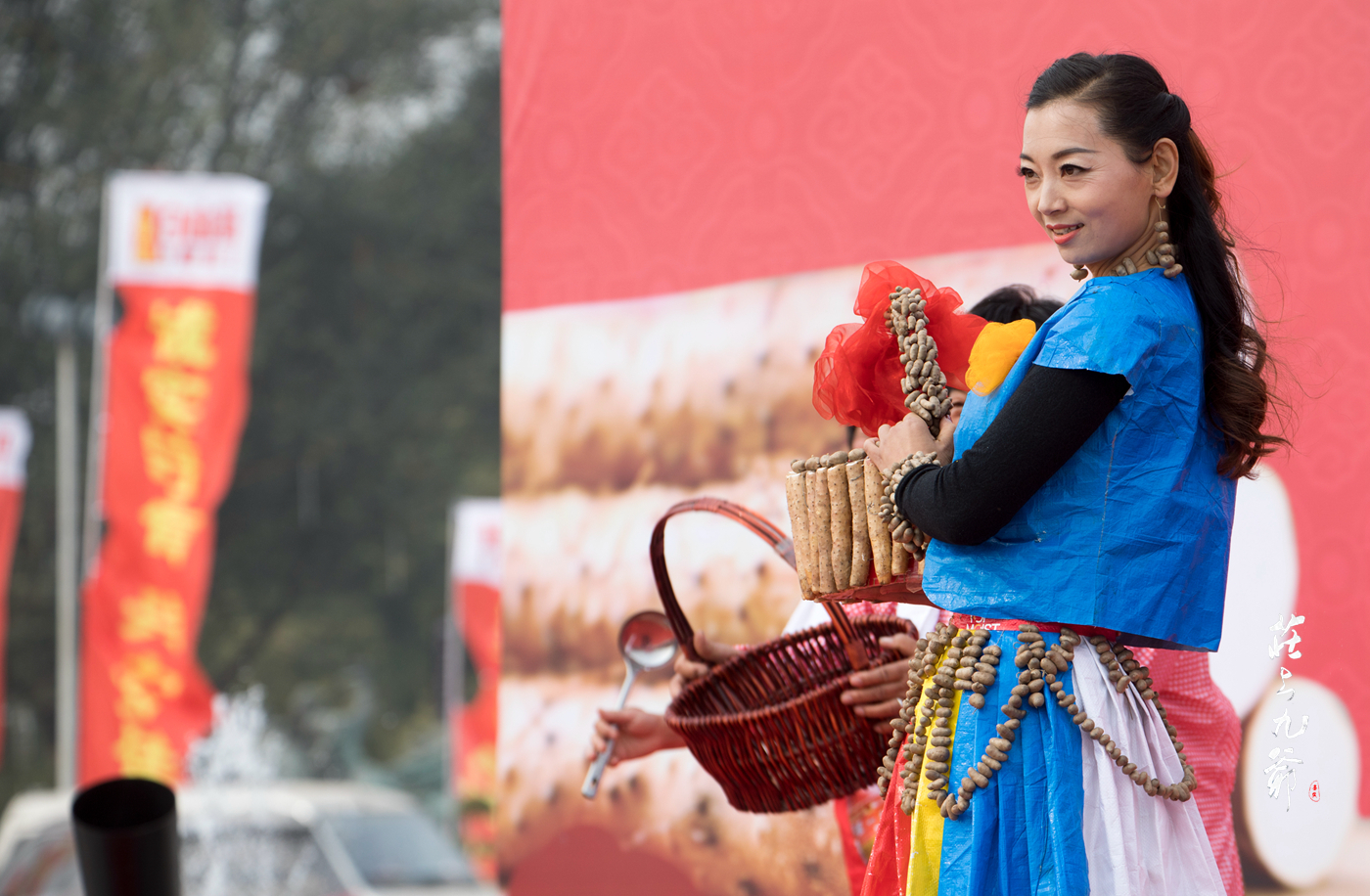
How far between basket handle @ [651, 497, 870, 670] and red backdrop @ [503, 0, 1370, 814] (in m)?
0.61

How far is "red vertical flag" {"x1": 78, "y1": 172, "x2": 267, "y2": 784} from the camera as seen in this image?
635cm

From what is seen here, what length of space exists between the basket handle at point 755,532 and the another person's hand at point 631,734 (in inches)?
5.5

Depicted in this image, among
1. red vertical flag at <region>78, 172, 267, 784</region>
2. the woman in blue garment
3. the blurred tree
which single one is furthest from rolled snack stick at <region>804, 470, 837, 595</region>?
the blurred tree

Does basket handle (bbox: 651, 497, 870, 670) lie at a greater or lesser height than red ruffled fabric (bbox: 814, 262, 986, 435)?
Answer: lesser

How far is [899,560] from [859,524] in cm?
5

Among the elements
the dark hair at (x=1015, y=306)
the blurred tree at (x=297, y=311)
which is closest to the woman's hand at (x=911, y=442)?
the dark hair at (x=1015, y=306)

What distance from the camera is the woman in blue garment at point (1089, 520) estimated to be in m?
1.15

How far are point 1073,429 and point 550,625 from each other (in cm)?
174

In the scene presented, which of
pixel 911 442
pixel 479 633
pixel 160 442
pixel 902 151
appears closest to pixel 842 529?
pixel 911 442

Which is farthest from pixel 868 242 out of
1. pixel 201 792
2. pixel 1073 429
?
pixel 201 792

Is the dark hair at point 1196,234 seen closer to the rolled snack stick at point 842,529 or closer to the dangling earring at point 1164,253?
the dangling earring at point 1164,253

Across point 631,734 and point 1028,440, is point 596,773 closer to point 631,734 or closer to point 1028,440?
point 631,734

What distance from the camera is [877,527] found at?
4.31 ft

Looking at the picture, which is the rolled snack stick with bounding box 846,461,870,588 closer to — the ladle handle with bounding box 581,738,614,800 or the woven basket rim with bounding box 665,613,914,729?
the woven basket rim with bounding box 665,613,914,729
